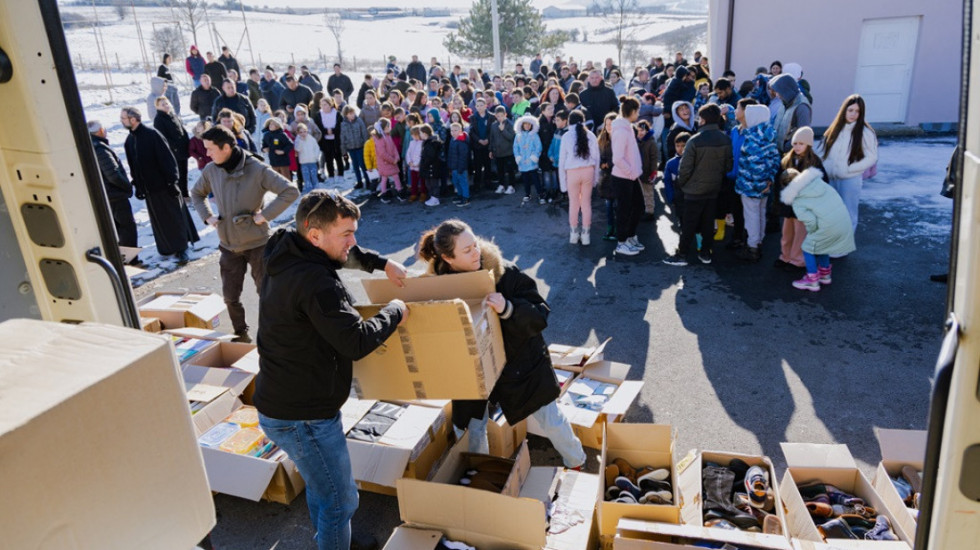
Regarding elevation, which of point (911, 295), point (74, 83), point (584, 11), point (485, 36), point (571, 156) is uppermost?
point (584, 11)

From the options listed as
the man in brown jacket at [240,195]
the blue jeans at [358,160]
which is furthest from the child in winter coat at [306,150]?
the man in brown jacket at [240,195]

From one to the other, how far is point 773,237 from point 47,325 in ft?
27.4

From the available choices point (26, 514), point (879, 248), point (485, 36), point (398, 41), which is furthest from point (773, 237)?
point (398, 41)

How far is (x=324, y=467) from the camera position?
2.99 metres

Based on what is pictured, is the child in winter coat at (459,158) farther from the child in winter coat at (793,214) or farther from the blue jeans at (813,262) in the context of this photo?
the blue jeans at (813,262)

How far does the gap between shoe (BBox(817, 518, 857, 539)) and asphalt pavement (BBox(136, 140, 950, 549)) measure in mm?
986

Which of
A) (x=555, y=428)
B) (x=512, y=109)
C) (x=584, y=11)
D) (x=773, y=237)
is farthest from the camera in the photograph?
(x=584, y=11)

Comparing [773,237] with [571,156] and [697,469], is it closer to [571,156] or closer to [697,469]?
[571,156]

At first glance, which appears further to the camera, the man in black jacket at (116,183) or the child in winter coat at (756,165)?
the man in black jacket at (116,183)

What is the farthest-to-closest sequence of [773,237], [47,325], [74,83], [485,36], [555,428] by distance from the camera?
1. [485,36]
2. [773,237]
3. [555,428]
4. [74,83]
5. [47,325]

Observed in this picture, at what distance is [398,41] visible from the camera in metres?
59.2

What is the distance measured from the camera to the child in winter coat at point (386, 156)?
36.0 feet

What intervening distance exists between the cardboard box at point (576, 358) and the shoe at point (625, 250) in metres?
3.08

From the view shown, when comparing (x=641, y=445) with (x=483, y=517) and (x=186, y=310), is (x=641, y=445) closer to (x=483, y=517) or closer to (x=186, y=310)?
(x=483, y=517)
